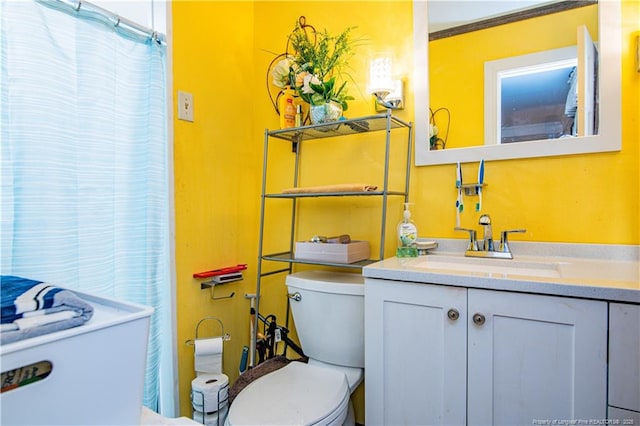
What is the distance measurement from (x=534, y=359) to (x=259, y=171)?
5.00ft

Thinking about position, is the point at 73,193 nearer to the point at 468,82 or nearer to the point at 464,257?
the point at 464,257

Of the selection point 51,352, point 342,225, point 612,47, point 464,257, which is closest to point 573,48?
point 612,47

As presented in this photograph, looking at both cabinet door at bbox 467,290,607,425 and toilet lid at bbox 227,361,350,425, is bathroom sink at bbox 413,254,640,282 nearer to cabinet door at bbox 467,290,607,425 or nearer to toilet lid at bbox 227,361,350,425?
cabinet door at bbox 467,290,607,425

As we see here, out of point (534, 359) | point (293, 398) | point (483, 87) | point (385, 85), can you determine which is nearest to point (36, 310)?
point (293, 398)

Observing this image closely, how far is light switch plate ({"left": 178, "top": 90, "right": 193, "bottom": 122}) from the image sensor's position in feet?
5.21

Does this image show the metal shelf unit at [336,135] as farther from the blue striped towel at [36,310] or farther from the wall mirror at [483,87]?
the blue striped towel at [36,310]

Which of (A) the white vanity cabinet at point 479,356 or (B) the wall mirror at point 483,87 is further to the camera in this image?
(B) the wall mirror at point 483,87

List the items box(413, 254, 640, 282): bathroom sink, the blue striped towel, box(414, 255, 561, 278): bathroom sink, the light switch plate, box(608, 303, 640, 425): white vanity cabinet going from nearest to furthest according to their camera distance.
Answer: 1. the blue striped towel
2. box(608, 303, 640, 425): white vanity cabinet
3. box(413, 254, 640, 282): bathroom sink
4. box(414, 255, 561, 278): bathroom sink
5. the light switch plate

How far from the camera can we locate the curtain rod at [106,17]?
3.89 feet

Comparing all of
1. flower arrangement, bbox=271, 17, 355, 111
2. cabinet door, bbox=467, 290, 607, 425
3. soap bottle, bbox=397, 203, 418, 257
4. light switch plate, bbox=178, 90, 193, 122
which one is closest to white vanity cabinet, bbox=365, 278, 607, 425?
cabinet door, bbox=467, 290, 607, 425

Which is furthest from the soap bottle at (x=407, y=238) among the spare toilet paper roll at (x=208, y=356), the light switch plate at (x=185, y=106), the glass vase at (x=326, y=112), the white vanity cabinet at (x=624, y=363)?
the light switch plate at (x=185, y=106)

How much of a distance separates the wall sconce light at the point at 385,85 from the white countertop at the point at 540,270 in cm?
62

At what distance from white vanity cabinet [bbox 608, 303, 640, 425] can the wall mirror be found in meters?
0.63

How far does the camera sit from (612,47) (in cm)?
120
